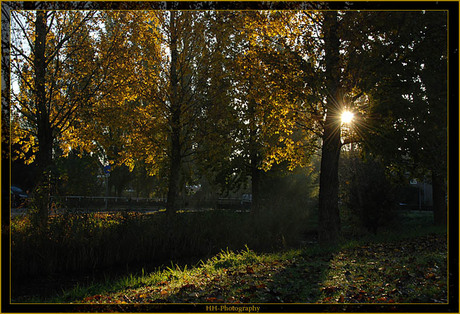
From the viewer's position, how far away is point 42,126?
32.8 feet

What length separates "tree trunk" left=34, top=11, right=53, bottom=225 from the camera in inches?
333

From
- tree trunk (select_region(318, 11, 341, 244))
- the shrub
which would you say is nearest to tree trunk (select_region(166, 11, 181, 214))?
tree trunk (select_region(318, 11, 341, 244))

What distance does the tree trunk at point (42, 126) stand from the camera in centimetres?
846

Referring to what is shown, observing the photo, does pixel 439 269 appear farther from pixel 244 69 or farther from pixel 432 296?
pixel 244 69

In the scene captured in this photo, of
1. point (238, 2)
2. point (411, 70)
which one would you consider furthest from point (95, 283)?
point (411, 70)

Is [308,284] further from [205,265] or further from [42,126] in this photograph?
[42,126]

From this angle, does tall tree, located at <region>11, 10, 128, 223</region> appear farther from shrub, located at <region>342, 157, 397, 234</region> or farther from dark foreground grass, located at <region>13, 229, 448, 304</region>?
shrub, located at <region>342, 157, 397, 234</region>

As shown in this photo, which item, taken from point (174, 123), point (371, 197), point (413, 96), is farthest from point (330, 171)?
point (371, 197)

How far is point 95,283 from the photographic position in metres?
7.55

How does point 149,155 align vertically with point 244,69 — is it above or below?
below

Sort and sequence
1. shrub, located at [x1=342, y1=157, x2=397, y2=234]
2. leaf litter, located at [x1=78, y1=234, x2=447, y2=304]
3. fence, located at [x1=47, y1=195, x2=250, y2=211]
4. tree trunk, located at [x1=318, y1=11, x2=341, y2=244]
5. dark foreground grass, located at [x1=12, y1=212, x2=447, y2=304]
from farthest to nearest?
1. fence, located at [x1=47, y1=195, x2=250, y2=211]
2. shrub, located at [x1=342, y1=157, x2=397, y2=234]
3. tree trunk, located at [x1=318, y1=11, x2=341, y2=244]
4. dark foreground grass, located at [x1=12, y1=212, x2=447, y2=304]
5. leaf litter, located at [x1=78, y1=234, x2=447, y2=304]

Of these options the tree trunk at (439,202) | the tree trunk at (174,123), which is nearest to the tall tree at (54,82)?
the tree trunk at (174,123)

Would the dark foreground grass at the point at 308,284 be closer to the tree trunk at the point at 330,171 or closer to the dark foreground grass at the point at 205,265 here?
the dark foreground grass at the point at 205,265

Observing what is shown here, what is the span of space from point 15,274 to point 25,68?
498 cm
